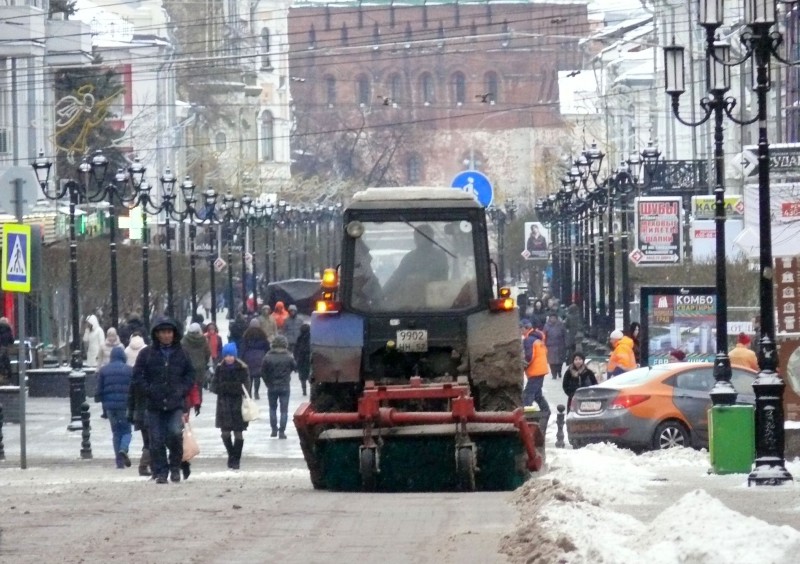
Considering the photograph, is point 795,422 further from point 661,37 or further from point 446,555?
point 661,37

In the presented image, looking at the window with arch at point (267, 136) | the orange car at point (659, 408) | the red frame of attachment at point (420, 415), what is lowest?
the orange car at point (659, 408)

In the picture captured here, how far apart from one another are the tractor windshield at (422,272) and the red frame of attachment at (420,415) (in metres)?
1.10

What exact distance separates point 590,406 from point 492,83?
483ft

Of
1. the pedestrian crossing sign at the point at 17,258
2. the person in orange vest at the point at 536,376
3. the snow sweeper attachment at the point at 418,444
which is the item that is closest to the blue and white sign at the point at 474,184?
the person in orange vest at the point at 536,376

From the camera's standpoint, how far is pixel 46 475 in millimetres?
23375

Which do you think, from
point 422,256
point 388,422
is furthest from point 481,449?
point 422,256

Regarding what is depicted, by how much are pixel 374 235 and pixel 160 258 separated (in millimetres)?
45454

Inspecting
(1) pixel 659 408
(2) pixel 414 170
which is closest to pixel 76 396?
(1) pixel 659 408

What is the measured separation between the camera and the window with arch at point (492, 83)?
6703 inches

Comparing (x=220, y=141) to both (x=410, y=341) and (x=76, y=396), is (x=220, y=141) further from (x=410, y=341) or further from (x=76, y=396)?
(x=410, y=341)

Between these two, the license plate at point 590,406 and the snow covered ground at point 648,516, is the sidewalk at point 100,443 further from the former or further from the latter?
the snow covered ground at point 648,516

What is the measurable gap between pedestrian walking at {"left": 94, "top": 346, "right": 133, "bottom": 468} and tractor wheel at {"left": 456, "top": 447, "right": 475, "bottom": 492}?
24.2 feet

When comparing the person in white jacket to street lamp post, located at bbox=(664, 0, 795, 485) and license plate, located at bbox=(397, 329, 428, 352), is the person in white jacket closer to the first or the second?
license plate, located at bbox=(397, 329, 428, 352)

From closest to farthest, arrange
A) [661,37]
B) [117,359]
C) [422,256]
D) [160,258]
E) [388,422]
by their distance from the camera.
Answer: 1. [388,422]
2. [422,256]
3. [117,359]
4. [160,258]
5. [661,37]
